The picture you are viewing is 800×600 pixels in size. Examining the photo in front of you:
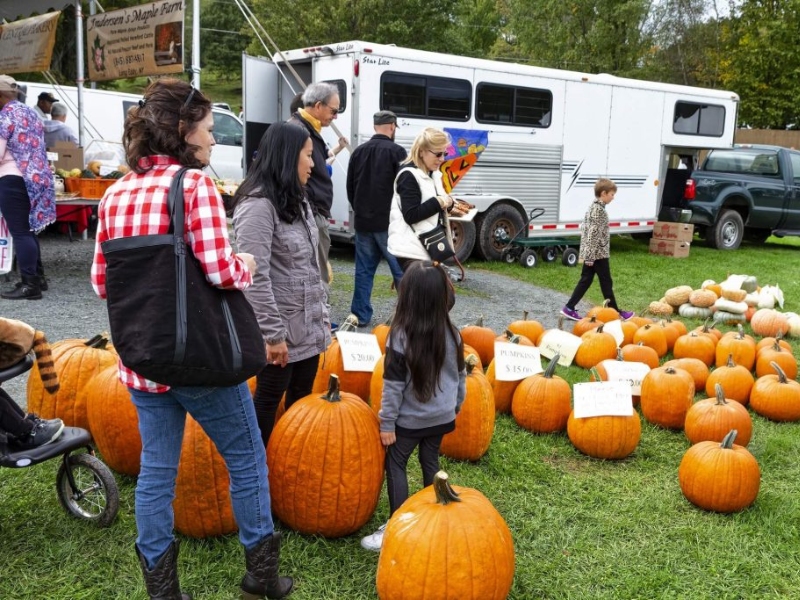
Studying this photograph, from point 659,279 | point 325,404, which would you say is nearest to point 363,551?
point 325,404

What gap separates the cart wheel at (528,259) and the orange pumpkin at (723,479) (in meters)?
7.85

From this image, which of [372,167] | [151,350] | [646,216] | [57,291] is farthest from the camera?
[646,216]

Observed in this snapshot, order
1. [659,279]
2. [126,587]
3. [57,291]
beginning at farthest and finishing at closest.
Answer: [659,279]
[57,291]
[126,587]

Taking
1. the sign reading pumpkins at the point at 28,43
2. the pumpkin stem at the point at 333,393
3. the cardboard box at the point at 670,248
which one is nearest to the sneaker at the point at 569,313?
the pumpkin stem at the point at 333,393

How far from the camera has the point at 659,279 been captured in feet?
35.4

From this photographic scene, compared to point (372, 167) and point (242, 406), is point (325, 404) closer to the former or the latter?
point (242, 406)

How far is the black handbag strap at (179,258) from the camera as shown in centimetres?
217

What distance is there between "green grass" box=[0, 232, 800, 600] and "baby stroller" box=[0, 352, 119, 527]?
78mm

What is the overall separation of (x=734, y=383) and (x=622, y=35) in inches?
994

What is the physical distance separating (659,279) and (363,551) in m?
8.76

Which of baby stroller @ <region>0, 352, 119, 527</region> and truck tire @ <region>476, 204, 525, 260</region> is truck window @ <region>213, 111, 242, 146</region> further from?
baby stroller @ <region>0, 352, 119, 527</region>

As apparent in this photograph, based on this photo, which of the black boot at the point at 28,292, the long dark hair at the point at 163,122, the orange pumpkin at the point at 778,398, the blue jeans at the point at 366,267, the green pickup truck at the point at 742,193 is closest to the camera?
the long dark hair at the point at 163,122

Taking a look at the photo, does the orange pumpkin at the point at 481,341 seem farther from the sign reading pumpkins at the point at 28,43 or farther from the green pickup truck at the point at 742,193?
the green pickup truck at the point at 742,193

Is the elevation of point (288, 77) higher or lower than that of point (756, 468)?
higher
